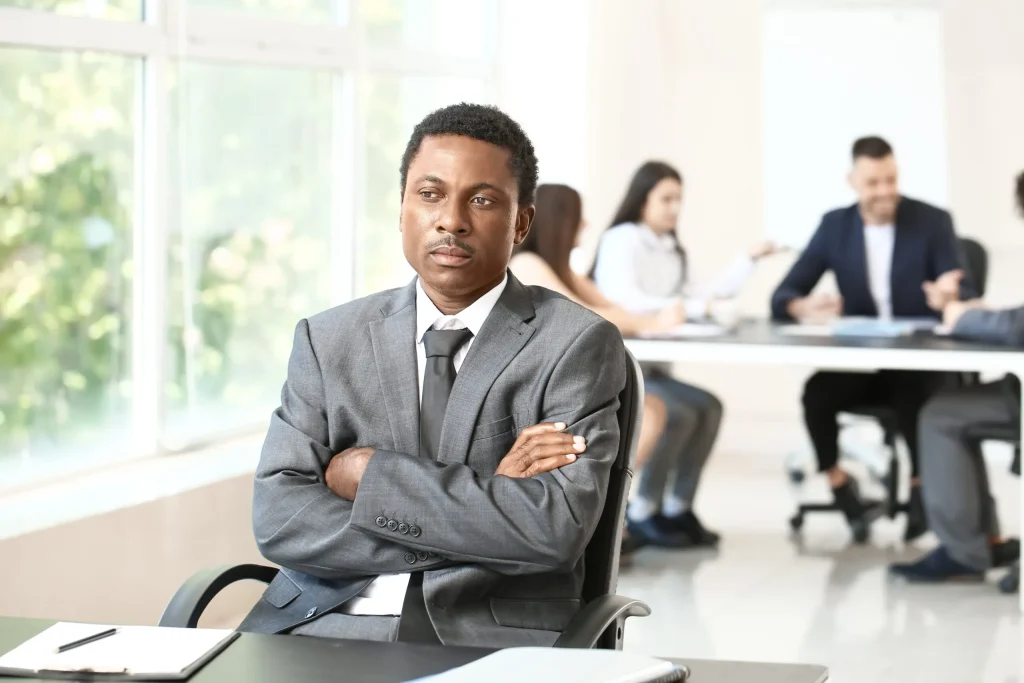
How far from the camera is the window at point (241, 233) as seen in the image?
4031mm

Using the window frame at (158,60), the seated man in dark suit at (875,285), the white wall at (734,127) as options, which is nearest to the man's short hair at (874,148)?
the seated man in dark suit at (875,285)

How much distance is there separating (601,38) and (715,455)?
7.84ft

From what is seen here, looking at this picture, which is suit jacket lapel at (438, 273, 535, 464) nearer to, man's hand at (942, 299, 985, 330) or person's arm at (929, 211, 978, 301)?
man's hand at (942, 299, 985, 330)

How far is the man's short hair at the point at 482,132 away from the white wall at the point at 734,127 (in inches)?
174

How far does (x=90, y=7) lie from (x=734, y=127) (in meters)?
4.21

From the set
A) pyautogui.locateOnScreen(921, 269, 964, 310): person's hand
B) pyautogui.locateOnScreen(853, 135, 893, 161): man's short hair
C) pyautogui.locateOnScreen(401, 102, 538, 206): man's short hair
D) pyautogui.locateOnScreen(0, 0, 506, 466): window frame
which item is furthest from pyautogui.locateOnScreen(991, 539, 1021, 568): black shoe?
pyautogui.locateOnScreen(401, 102, 538, 206): man's short hair

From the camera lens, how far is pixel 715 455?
7.31 metres

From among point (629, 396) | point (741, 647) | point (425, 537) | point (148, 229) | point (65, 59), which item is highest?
point (65, 59)

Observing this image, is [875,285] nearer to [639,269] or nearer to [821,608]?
[639,269]

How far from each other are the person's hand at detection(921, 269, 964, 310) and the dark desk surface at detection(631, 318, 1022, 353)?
404mm

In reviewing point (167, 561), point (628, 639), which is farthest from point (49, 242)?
point (628, 639)

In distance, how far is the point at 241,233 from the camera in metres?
4.43

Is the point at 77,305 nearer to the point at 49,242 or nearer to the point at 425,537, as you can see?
the point at 49,242

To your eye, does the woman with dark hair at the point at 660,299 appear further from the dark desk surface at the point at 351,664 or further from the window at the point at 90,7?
the dark desk surface at the point at 351,664
